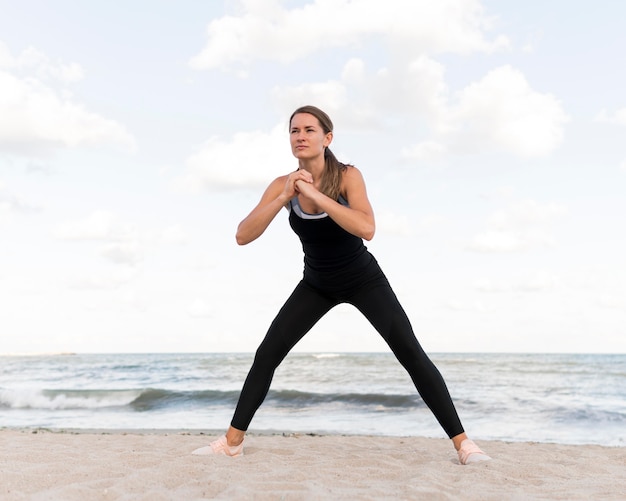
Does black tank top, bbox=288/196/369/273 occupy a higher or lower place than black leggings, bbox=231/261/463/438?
higher

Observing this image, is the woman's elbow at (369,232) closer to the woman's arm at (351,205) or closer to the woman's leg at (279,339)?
the woman's arm at (351,205)

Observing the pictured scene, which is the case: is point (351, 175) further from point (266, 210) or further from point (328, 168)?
point (266, 210)

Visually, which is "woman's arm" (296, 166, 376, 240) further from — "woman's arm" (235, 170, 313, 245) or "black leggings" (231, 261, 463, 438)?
"black leggings" (231, 261, 463, 438)

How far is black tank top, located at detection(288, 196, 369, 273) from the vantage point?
11.9 ft

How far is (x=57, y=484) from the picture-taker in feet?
10.4

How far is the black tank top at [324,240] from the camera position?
3.63m

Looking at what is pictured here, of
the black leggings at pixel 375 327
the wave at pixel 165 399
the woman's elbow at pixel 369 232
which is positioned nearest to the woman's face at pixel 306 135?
the woman's elbow at pixel 369 232

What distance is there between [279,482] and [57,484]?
1.11m

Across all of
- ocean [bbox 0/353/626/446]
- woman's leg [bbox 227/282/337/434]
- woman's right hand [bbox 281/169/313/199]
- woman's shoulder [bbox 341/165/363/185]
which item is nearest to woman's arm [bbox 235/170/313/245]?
woman's right hand [bbox 281/169/313/199]

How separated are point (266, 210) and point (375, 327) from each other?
3.18 ft

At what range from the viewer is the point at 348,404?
10711 millimetres

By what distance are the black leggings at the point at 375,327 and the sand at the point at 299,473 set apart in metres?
0.32

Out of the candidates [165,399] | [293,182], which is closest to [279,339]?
[293,182]

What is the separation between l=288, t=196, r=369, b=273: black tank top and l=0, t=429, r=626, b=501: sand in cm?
117
